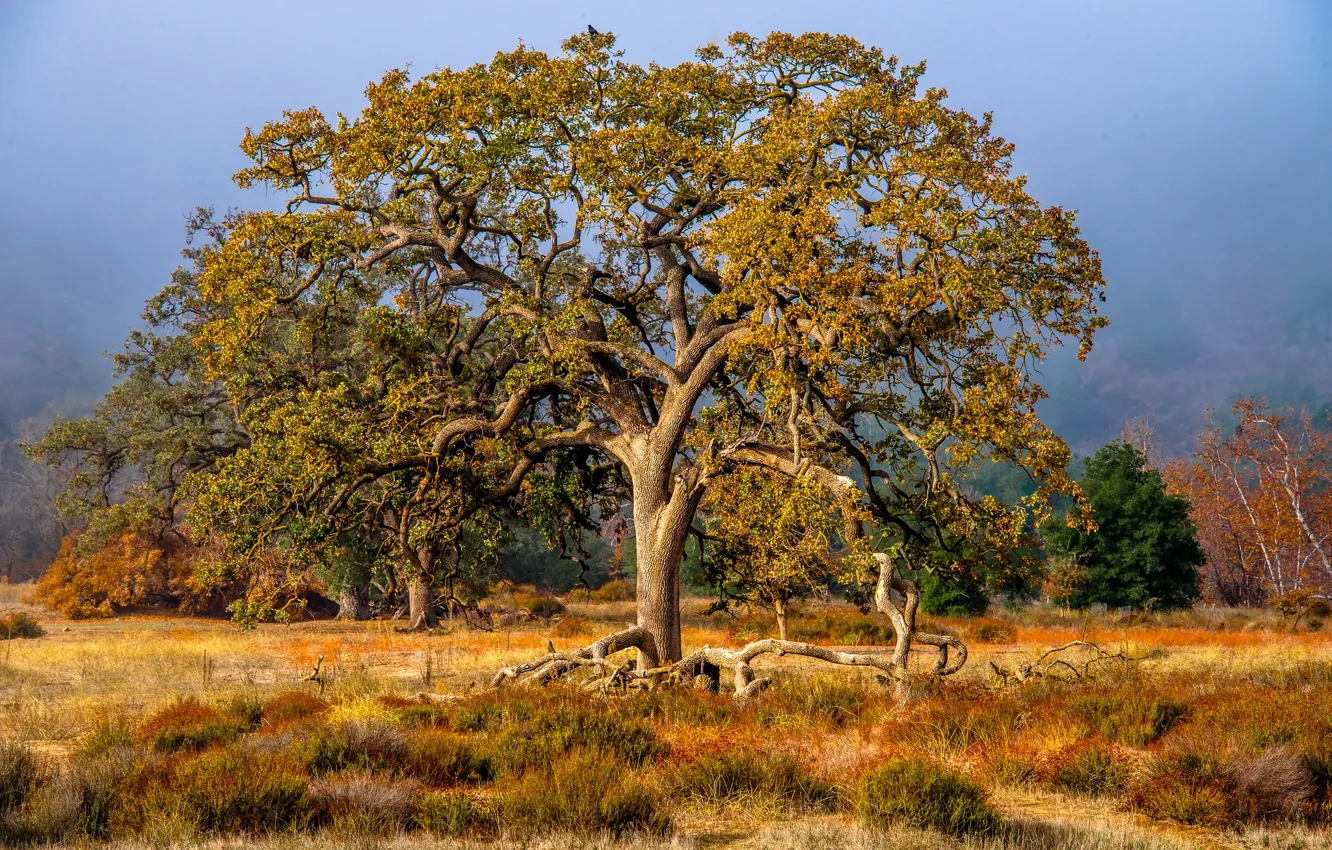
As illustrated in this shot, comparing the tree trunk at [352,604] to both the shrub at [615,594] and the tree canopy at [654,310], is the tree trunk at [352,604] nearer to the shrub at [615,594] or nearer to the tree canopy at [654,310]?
the shrub at [615,594]

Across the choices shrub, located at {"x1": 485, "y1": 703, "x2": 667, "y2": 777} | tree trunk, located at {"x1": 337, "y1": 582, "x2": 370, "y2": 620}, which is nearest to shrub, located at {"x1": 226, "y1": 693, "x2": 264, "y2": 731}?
shrub, located at {"x1": 485, "y1": 703, "x2": 667, "y2": 777}

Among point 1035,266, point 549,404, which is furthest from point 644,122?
point 1035,266

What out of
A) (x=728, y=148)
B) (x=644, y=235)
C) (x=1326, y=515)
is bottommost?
(x=1326, y=515)

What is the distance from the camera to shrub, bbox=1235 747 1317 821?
367 inches

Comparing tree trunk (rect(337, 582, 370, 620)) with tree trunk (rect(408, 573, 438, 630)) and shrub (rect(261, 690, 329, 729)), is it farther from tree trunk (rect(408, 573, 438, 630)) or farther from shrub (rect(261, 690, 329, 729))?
shrub (rect(261, 690, 329, 729))

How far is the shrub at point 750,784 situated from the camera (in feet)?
31.9

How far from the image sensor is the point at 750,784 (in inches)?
395

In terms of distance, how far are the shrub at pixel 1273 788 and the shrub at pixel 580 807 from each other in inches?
220

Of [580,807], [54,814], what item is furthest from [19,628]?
[580,807]

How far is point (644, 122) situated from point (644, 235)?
7.46 ft

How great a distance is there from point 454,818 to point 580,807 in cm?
112

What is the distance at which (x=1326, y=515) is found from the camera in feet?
186

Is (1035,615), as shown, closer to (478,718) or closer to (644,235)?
(644,235)

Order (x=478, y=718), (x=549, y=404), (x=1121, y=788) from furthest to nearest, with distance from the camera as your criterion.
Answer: (x=549, y=404) → (x=478, y=718) → (x=1121, y=788)
